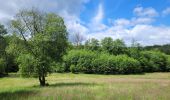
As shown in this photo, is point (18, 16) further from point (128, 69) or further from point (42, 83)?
point (128, 69)

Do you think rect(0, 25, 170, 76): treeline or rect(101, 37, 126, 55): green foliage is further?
rect(101, 37, 126, 55): green foliage

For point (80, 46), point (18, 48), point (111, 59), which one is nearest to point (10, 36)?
point (18, 48)

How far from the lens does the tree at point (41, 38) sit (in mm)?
33938

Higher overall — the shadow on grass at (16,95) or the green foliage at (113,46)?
the green foliage at (113,46)

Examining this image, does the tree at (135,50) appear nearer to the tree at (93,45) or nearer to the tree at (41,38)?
the tree at (93,45)

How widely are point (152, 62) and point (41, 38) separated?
76.6 metres

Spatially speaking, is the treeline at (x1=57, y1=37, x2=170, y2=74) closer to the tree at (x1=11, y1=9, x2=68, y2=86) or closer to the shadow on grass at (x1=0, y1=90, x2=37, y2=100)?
the tree at (x1=11, y1=9, x2=68, y2=86)

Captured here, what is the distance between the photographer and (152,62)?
103 metres

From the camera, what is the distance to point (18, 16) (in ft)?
116

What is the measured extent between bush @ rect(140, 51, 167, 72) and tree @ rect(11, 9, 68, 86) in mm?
69755

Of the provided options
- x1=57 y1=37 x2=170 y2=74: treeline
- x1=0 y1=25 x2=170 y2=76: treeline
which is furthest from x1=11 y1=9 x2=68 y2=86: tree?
x1=57 y1=37 x2=170 y2=74: treeline

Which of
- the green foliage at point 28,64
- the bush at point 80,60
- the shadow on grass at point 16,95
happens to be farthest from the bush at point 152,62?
the shadow on grass at point 16,95

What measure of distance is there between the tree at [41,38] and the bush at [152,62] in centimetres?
6975

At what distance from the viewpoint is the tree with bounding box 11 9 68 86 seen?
111ft
